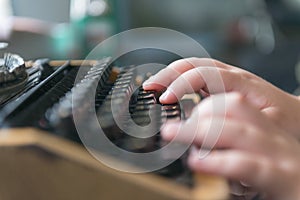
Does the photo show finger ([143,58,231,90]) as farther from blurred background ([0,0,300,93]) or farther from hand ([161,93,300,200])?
blurred background ([0,0,300,93])

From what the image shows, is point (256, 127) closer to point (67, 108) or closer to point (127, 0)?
point (67, 108)

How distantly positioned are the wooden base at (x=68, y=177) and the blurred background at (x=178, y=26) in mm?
1584

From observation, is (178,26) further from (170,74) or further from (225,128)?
(225,128)

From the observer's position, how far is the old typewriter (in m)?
0.34

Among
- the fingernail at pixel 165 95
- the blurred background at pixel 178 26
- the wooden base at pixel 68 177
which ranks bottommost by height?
the blurred background at pixel 178 26

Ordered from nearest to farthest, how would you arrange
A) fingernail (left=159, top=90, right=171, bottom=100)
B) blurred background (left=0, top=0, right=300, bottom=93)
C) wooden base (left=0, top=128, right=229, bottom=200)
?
wooden base (left=0, top=128, right=229, bottom=200) → fingernail (left=159, top=90, right=171, bottom=100) → blurred background (left=0, top=0, right=300, bottom=93)

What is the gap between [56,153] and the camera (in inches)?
13.4

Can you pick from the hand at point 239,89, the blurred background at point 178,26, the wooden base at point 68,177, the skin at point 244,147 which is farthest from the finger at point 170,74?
the blurred background at point 178,26

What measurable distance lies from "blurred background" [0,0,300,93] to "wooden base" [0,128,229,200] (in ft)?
5.20

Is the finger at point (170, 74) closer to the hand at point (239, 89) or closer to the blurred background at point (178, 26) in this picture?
the hand at point (239, 89)

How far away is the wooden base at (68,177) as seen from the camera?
34 centimetres

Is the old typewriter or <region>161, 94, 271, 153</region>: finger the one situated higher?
<region>161, 94, 271, 153</region>: finger

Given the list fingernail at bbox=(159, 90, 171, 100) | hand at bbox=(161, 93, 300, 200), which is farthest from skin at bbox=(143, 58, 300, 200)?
fingernail at bbox=(159, 90, 171, 100)

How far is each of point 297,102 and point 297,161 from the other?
0.21m
